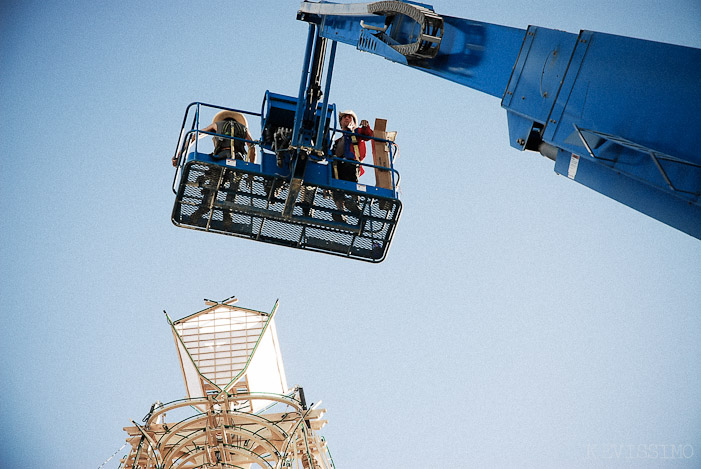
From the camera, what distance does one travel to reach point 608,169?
6609 mm

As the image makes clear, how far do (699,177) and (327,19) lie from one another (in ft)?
27.5

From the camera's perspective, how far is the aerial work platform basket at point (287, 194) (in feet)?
39.1

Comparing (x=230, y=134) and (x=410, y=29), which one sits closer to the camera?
(x=410, y=29)

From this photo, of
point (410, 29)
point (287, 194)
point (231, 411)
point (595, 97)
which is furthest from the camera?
point (231, 411)

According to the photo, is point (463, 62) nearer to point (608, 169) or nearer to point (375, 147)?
point (608, 169)

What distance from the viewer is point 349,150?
13.0 metres

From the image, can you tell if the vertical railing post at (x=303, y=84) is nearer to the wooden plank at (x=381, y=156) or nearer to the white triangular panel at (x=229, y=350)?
the wooden plank at (x=381, y=156)

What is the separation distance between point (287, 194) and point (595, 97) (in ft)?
21.2

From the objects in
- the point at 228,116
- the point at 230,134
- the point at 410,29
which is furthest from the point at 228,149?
the point at 410,29

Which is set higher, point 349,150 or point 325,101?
point 325,101

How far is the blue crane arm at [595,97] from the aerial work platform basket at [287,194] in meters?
3.30

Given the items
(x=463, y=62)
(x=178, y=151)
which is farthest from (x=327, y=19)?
(x=463, y=62)

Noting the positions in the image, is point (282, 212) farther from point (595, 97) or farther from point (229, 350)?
point (229, 350)

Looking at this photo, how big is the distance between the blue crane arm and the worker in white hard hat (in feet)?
11.6
